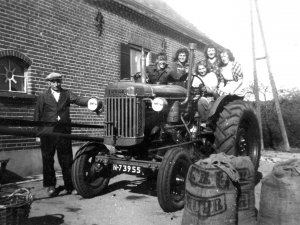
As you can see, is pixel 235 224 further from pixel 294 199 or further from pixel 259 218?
pixel 294 199

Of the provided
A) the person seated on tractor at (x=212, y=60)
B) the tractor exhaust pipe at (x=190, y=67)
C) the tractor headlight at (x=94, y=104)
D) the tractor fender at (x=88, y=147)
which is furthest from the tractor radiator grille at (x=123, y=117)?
the person seated on tractor at (x=212, y=60)

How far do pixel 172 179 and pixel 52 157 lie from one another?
88.1 inches

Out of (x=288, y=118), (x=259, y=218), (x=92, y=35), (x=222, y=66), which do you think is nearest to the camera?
(x=259, y=218)

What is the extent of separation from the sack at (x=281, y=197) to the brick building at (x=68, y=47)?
4.94 metres

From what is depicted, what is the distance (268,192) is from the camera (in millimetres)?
3604

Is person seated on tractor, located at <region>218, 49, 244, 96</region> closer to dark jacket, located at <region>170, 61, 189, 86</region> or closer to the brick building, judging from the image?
dark jacket, located at <region>170, 61, 189, 86</region>

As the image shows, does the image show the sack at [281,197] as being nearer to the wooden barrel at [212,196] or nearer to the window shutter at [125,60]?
the wooden barrel at [212,196]

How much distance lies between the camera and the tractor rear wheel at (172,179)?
13.9 ft

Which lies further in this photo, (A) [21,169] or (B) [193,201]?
(A) [21,169]

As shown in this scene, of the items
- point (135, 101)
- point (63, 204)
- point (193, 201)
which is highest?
point (135, 101)

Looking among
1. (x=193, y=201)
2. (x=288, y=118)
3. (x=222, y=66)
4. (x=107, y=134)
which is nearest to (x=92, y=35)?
(x=222, y=66)

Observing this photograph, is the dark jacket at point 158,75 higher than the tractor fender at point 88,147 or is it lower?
higher

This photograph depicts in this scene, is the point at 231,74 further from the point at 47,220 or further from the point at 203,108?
the point at 47,220

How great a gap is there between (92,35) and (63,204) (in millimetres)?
5232
